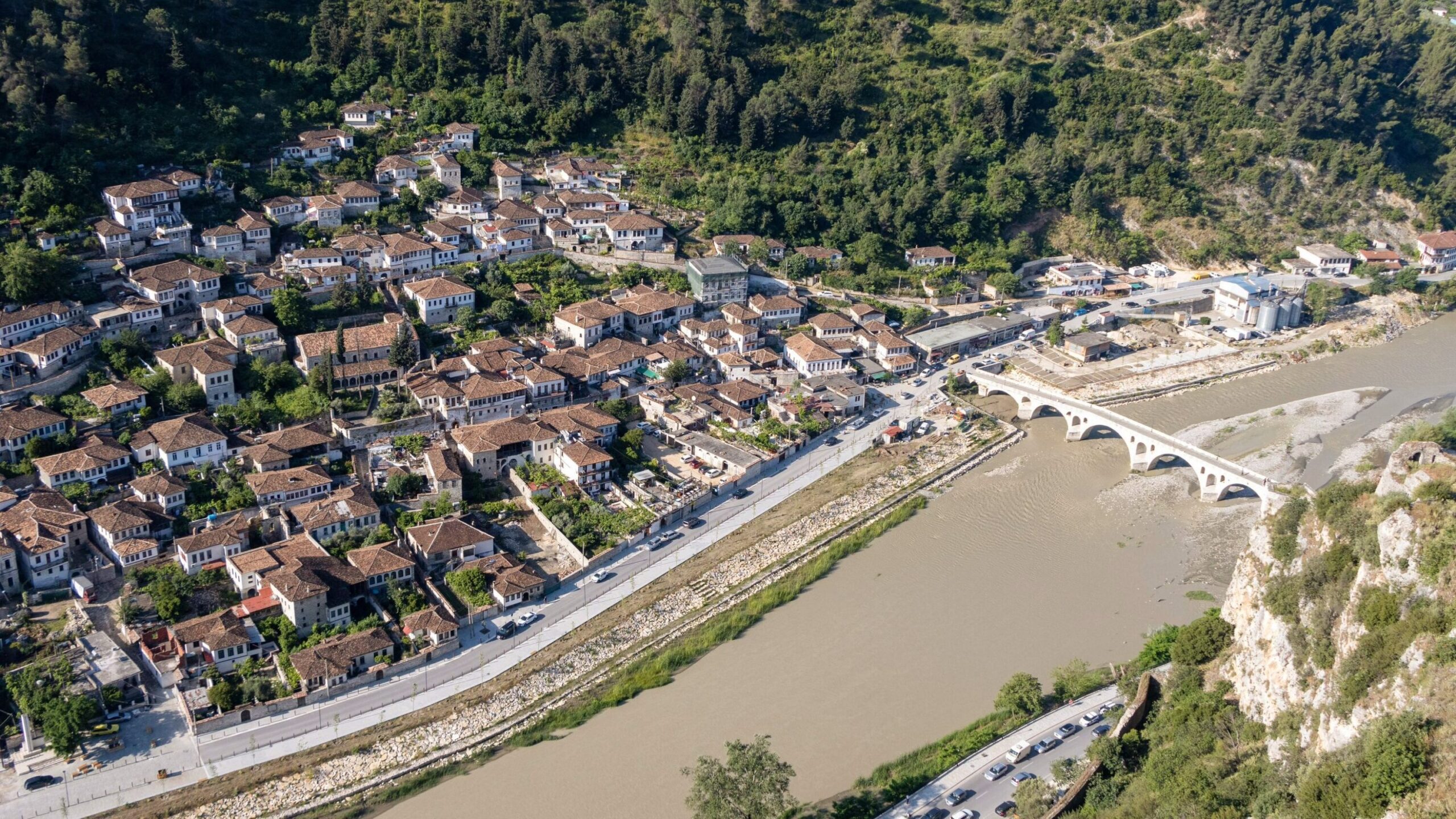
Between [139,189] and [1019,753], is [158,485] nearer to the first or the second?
[139,189]

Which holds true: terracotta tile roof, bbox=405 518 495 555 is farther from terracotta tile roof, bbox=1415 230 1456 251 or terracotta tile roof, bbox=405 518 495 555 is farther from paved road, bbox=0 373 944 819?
terracotta tile roof, bbox=1415 230 1456 251

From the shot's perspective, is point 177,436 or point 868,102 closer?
point 177,436

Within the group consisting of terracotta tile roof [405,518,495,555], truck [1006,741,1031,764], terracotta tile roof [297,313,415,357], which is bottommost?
truck [1006,741,1031,764]

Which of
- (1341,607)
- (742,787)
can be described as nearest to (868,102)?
(1341,607)

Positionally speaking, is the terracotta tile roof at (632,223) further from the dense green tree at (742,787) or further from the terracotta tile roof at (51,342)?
the dense green tree at (742,787)

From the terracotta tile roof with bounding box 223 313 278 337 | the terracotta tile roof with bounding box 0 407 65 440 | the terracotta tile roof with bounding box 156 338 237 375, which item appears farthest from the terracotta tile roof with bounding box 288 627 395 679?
the terracotta tile roof with bounding box 223 313 278 337

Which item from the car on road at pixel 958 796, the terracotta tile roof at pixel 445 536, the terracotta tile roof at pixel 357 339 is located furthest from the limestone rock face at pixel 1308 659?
the terracotta tile roof at pixel 357 339
